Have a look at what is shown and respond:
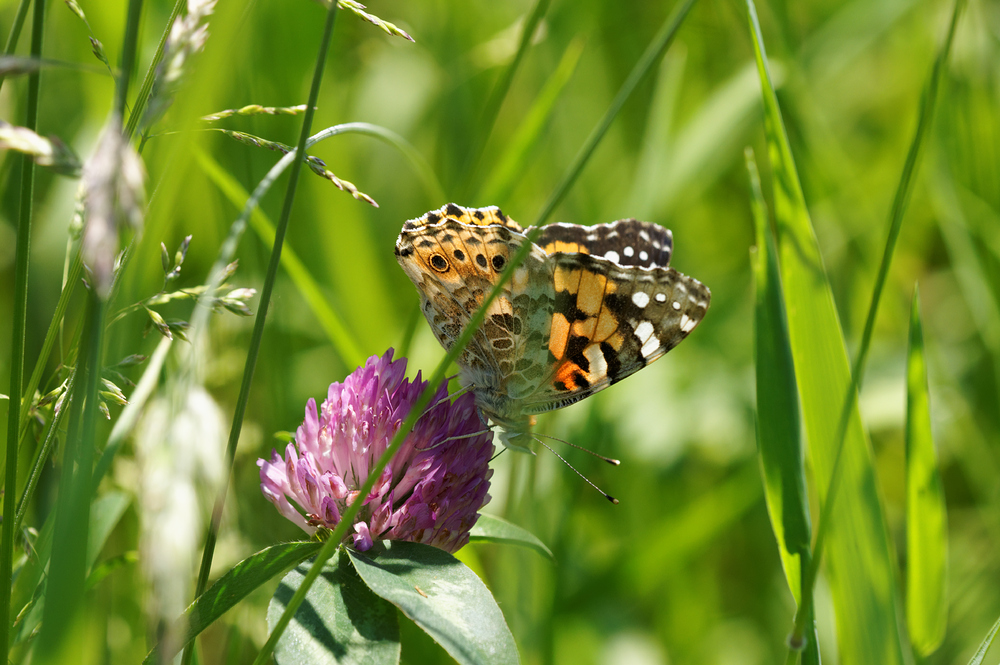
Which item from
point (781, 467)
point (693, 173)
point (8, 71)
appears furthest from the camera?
point (693, 173)

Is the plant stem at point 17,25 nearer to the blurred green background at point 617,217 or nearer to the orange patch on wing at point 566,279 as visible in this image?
the blurred green background at point 617,217

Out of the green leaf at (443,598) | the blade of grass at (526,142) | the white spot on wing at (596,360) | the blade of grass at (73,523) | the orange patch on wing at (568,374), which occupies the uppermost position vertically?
the blade of grass at (526,142)

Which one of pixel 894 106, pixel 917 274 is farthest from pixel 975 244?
pixel 894 106

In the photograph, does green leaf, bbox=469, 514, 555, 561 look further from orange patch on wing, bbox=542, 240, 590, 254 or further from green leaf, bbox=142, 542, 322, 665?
orange patch on wing, bbox=542, 240, 590, 254

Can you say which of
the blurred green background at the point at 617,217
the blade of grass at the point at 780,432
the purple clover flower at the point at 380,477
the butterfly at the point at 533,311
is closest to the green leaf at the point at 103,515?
the blurred green background at the point at 617,217

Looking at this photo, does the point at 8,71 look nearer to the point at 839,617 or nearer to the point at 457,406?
the point at 457,406

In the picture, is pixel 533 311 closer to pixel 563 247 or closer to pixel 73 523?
pixel 563 247

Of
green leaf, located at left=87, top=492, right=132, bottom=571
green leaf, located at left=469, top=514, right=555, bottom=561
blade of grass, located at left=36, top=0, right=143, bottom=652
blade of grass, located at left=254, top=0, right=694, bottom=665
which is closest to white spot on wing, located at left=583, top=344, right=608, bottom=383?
green leaf, located at left=469, top=514, right=555, bottom=561

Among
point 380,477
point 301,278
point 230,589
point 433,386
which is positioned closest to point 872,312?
point 433,386
